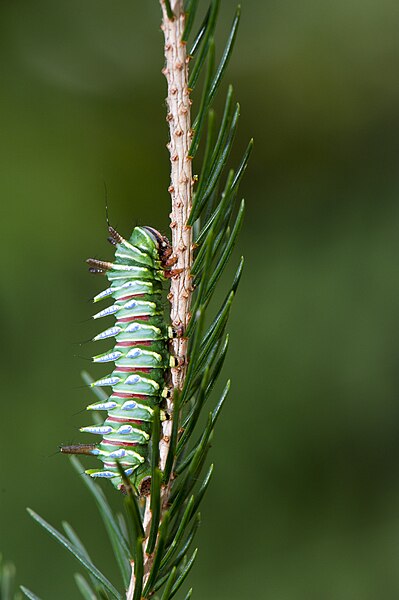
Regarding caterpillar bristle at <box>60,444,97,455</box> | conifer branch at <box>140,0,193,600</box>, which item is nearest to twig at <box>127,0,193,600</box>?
conifer branch at <box>140,0,193,600</box>

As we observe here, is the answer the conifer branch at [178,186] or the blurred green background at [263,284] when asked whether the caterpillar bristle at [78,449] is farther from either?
the blurred green background at [263,284]

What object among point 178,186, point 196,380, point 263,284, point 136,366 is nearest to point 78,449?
point 136,366

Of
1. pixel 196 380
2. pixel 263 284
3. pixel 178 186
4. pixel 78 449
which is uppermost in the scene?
pixel 178 186

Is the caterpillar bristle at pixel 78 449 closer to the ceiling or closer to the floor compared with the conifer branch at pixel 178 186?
closer to the floor

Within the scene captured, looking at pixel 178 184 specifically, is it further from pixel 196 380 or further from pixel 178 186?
pixel 196 380

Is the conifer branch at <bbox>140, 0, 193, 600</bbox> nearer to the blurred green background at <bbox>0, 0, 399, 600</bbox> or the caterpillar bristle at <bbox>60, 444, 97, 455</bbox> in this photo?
the caterpillar bristle at <bbox>60, 444, 97, 455</bbox>

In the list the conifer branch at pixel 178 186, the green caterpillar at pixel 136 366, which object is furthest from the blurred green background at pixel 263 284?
the conifer branch at pixel 178 186
